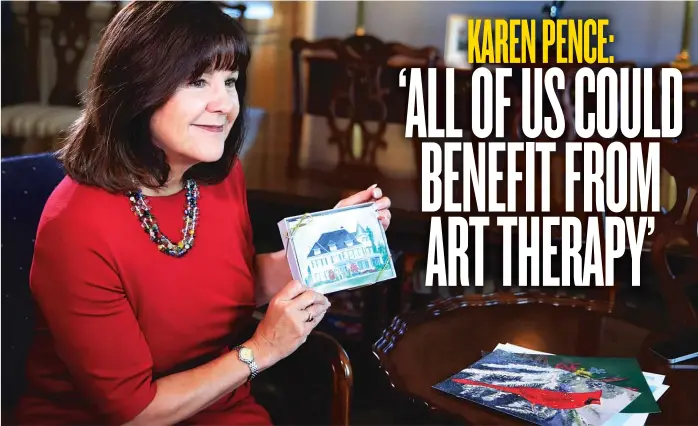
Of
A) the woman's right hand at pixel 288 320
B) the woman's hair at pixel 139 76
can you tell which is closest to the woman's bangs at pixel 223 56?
the woman's hair at pixel 139 76

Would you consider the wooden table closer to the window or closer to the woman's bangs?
the woman's bangs

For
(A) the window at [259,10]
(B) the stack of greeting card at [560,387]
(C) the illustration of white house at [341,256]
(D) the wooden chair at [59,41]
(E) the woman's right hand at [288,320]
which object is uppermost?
(A) the window at [259,10]

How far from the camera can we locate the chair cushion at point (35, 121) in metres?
4.30

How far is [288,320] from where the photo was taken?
4.21 ft

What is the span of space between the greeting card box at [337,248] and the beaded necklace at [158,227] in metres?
0.18

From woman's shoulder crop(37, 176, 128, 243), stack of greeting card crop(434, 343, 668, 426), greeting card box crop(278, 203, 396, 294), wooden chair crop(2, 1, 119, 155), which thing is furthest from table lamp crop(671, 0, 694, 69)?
woman's shoulder crop(37, 176, 128, 243)

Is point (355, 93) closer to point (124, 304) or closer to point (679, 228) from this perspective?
point (679, 228)

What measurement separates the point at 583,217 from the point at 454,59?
317cm

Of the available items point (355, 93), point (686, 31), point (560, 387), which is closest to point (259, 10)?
point (355, 93)

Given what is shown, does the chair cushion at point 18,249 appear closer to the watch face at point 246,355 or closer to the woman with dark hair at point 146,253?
the woman with dark hair at point 146,253

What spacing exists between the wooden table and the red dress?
0.31 metres

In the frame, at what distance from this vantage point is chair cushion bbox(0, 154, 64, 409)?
1465 mm

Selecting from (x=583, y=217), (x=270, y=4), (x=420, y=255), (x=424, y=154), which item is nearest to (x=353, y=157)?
(x=424, y=154)

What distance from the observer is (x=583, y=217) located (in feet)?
7.41
